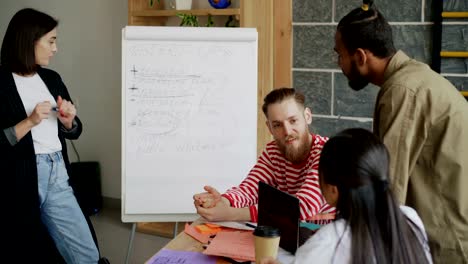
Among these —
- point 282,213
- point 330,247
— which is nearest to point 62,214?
point 282,213

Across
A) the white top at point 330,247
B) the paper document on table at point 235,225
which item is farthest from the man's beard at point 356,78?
the white top at point 330,247

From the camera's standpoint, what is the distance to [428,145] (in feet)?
5.46

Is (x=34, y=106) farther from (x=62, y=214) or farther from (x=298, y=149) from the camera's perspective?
(x=298, y=149)

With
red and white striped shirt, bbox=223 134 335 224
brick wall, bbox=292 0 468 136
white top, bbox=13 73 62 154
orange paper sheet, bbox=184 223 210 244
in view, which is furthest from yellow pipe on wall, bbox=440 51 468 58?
white top, bbox=13 73 62 154

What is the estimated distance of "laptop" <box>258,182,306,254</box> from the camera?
1.61m

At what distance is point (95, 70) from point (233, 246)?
3.11 m

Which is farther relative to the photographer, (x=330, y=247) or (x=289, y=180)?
(x=289, y=180)

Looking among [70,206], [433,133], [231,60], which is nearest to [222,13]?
[231,60]

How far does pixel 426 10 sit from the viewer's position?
9.97 ft

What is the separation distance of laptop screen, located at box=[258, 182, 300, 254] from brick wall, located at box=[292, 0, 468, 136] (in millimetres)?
1616

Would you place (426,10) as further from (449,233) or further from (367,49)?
(449,233)

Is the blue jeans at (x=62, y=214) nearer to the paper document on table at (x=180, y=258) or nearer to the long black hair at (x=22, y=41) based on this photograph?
the long black hair at (x=22, y=41)

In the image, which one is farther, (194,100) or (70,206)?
(194,100)

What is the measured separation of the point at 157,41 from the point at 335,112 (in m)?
1.09
